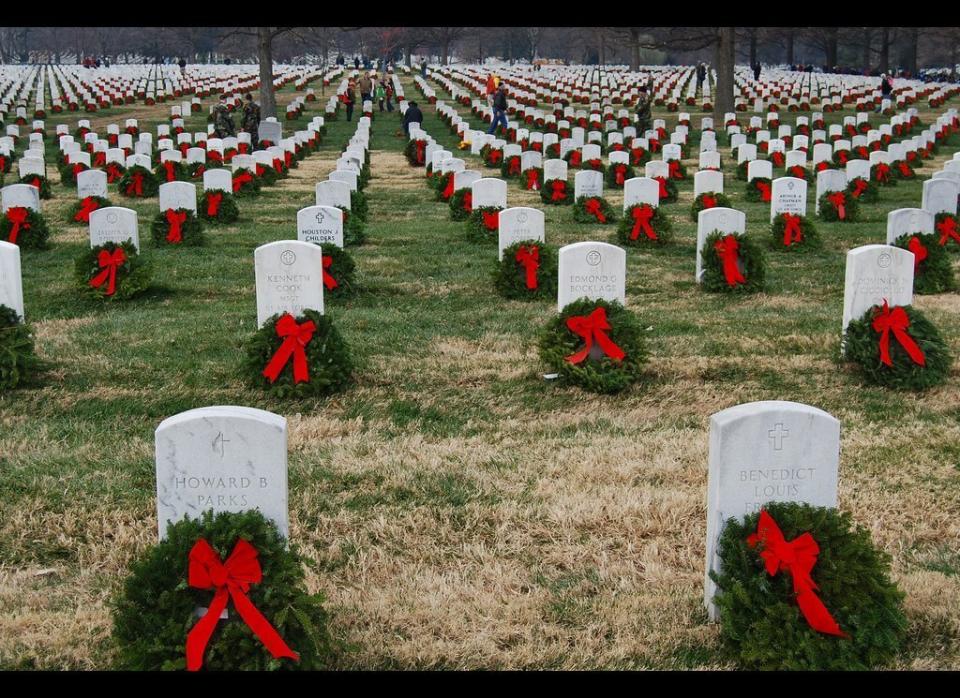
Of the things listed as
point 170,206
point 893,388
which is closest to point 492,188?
point 170,206

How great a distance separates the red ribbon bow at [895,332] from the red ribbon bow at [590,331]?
1.94m

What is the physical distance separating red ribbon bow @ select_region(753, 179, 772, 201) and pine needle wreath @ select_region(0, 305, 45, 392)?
14361mm

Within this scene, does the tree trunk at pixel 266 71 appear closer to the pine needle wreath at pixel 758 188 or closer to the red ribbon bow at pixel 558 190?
the red ribbon bow at pixel 558 190

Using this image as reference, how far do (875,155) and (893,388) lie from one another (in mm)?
15073

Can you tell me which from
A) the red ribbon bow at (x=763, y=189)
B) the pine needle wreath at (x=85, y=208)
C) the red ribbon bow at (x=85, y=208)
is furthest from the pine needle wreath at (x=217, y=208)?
the red ribbon bow at (x=763, y=189)

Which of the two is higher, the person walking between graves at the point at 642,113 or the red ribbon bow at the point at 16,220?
the person walking between graves at the point at 642,113

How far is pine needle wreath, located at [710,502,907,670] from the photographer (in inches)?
185

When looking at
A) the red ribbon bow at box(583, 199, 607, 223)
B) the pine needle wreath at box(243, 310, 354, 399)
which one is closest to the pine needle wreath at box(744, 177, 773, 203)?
the red ribbon bow at box(583, 199, 607, 223)

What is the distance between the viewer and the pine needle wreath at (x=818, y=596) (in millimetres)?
4695

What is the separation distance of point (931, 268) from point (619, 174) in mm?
10905

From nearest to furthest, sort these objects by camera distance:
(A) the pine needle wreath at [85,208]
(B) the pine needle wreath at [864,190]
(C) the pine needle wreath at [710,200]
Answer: (C) the pine needle wreath at [710,200]
(A) the pine needle wreath at [85,208]
(B) the pine needle wreath at [864,190]

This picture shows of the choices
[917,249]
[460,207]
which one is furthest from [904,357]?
[460,207]

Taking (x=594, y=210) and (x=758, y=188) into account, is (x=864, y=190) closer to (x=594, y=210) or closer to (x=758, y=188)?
(x=758, y=188)

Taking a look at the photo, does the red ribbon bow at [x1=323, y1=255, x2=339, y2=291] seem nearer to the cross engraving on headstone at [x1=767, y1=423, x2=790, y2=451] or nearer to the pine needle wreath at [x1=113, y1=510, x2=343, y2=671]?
the pine needle wreath at [x1=113, y1=510, x2=343, y2=671]
